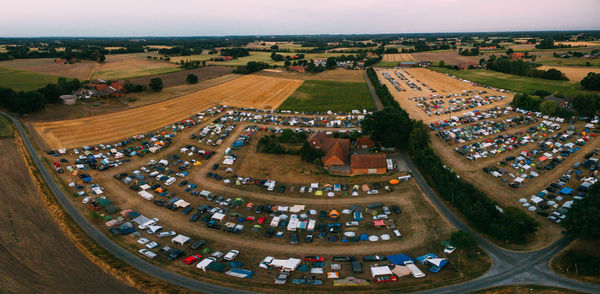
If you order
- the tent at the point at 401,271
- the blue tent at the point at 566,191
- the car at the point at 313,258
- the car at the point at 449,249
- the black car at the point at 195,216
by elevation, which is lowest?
the car at the point at 313,258

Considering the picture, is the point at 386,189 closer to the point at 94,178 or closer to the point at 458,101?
the point at 94,178

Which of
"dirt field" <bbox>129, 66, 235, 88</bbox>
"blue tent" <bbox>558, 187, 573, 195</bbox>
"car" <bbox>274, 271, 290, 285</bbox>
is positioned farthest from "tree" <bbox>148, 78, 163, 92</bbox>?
"blue tent" <bbox>558, 187, 573, 195</bbox>

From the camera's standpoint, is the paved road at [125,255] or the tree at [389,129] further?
the tree at [389,129]

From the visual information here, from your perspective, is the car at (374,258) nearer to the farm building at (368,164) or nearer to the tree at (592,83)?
the farm building at (368,164)

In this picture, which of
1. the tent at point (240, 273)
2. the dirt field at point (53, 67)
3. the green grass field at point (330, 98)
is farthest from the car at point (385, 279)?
the dirt field at point (53, 67)

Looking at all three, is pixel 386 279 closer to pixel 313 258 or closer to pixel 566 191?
pixel 313 258

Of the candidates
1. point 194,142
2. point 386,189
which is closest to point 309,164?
point 386,189
